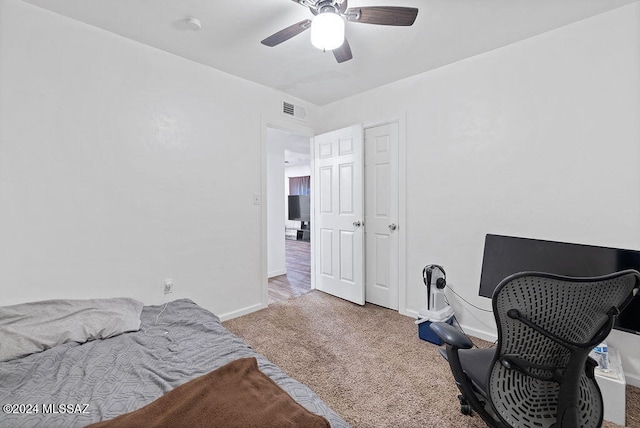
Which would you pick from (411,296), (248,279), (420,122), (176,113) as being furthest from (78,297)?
(420,122)

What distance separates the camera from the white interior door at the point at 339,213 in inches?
130

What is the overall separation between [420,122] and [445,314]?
1.87m

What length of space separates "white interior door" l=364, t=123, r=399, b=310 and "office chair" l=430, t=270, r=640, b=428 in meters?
2.02

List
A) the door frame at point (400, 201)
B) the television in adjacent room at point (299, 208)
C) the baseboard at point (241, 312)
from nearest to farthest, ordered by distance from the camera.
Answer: the baseboard at point (241, 312) < the door frame at point (400, 201) < the television in adjacent room at point (299, 208)

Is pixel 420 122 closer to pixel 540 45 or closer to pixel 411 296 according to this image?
pixel 540 45

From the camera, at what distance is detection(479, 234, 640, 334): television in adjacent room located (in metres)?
1.68

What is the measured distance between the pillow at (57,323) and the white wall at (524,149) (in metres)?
2.56

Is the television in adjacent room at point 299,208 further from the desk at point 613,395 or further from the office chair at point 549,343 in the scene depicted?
the office chair at point 549,343

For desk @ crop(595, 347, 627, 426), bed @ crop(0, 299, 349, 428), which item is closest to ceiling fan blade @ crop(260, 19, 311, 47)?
bed @ crop(0, 299, 349, 428)

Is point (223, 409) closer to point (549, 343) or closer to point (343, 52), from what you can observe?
point (549, 343)

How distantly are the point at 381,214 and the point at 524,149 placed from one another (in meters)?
1.47

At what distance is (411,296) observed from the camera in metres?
3.01

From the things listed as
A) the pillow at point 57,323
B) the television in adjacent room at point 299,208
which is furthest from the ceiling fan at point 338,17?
the television in adjacent room at point 299,208

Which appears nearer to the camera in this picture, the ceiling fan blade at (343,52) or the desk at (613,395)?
the desk at (613,395)
